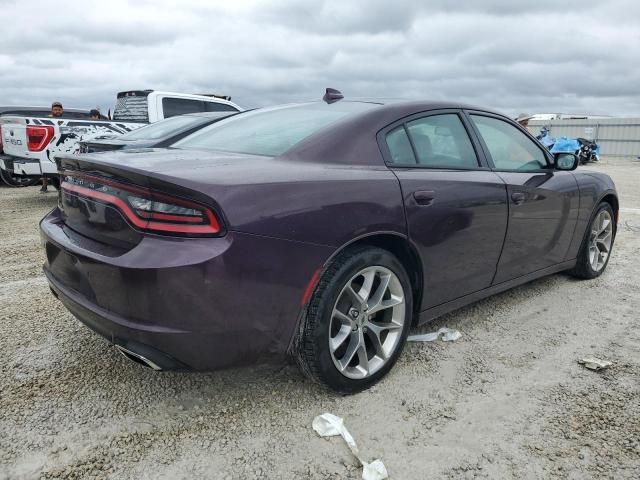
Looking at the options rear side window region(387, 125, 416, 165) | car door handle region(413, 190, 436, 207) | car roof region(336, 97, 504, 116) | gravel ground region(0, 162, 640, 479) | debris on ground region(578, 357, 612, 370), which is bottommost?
gravel ground region(0, 162, 640, 479)

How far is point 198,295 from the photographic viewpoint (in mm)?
1883

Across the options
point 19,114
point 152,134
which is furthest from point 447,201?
point 19,114

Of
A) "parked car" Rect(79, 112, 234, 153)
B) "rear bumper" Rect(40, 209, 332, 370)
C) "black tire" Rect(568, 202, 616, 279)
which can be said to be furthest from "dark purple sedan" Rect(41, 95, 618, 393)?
"parked car" Rect(79, 112, 234, 153)

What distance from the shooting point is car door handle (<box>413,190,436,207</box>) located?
255 centimetres

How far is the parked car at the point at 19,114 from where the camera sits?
8156 millimetres

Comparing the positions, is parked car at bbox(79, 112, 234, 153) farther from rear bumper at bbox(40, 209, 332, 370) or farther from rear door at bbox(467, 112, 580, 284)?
rear bumper at bbox(40, 209, 332, 370)

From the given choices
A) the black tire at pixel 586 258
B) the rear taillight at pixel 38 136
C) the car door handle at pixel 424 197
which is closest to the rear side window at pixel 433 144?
the car door handle at pixel 424 197

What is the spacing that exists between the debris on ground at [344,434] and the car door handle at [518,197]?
5.90ft

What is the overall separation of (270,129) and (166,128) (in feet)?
10.3

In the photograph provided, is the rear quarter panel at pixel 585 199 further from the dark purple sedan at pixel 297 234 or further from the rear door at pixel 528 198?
the dark purple sedan at pixel 297 234

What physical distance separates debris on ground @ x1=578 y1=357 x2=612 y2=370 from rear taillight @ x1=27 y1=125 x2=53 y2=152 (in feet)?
26.1

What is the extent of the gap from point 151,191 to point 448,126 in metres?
1.87

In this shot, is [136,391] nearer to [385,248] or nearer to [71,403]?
[71,403]

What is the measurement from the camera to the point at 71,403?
2346mm
